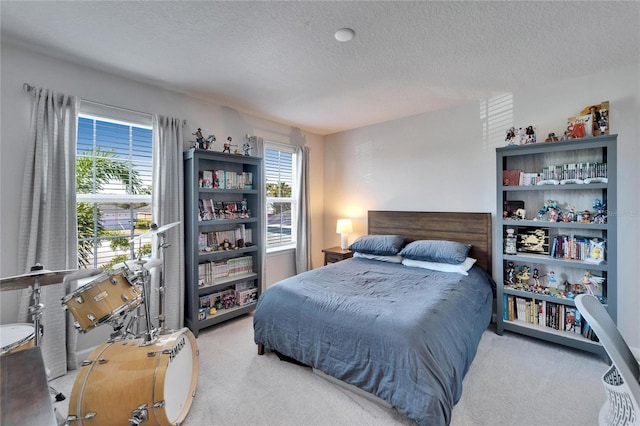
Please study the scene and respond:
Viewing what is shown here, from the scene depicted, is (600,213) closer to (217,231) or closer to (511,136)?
(511,136)

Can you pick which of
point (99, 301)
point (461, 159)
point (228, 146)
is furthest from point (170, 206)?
point (461, 159)

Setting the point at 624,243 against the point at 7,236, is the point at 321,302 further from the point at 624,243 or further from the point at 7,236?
the point at 624,243

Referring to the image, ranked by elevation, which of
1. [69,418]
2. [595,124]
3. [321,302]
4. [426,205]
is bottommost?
[69,418]

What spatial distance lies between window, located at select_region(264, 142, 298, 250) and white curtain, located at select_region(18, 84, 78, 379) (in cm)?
210

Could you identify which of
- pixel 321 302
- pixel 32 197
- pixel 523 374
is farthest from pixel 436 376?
pixel 32 197

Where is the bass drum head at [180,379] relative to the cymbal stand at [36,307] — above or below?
below

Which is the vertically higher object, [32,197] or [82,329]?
[32,197]

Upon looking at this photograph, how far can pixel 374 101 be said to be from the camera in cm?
312

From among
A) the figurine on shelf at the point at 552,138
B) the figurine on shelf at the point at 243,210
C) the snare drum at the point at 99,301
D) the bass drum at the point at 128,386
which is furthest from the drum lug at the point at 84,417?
the figurine on shelf at the point at 552,138

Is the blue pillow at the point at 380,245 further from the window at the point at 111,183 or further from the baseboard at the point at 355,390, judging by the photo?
the window at the point at 111,183

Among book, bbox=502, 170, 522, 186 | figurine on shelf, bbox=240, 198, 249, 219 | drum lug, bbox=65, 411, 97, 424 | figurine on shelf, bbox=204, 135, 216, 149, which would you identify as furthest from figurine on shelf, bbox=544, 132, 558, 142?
drum lug, bbox=65, 411, 97, 424

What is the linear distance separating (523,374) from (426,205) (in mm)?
1978

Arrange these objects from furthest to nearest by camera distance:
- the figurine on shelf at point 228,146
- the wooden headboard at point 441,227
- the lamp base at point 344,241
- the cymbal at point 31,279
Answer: the lamp base at point 344,241
the figurine on shelf at point 228,146
the wooden headboard at point 441,227
the cymbal at point 31,279

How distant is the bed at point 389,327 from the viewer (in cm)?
154
